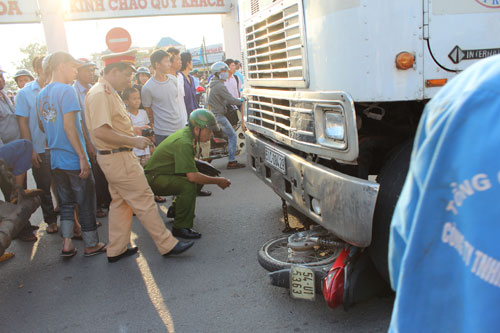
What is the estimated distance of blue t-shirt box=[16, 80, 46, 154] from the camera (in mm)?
5059

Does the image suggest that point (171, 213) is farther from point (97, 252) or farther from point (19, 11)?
point (19, 11)

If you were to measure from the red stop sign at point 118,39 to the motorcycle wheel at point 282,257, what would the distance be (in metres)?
7.02

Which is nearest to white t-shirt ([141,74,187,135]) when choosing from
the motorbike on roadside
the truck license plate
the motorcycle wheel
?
the truck license plate

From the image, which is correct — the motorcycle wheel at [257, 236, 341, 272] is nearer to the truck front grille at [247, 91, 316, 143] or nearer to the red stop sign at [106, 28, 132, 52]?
the truck front grille at [247, 91, 316, 143]

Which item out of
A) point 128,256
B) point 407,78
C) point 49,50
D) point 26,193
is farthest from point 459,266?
point 49,50

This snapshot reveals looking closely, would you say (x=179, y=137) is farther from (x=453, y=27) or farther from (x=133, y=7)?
(x=133, y=7)

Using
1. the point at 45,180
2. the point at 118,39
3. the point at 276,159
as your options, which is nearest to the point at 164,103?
the point at 45,180

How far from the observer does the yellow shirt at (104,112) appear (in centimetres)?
381

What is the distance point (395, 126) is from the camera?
10.5 feet

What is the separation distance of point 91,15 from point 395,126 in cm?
1477

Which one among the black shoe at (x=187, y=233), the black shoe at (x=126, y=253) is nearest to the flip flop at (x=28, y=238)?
the black shoe at (x=126, y=253)

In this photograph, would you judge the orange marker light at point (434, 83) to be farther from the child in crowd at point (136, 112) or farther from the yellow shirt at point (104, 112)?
the child in crowd at point (136, 112)

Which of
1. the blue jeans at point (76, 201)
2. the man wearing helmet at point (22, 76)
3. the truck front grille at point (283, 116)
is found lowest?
the blue jeans at point (76, 201)

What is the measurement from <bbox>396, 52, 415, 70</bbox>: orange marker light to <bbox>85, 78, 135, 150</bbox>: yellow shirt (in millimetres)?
2453
